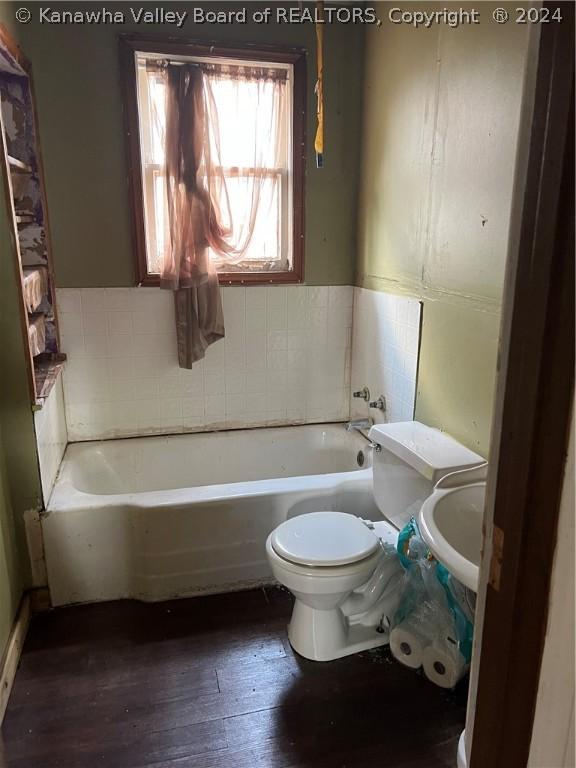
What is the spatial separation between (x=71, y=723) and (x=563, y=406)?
71.2 inches

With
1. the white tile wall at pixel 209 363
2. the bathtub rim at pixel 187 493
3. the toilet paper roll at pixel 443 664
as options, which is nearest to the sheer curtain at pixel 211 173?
the white tile wall at pixel 209 363

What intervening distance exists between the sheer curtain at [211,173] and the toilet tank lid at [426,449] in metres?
1.14

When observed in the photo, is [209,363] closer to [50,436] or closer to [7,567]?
[50,436]

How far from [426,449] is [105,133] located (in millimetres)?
2041

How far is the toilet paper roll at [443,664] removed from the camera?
6.08 feet

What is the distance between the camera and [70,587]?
7.55 ft

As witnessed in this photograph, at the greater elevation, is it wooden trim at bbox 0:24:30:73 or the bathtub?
wooden trim at bbox 0:24:30:73

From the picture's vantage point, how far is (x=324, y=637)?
2021mm

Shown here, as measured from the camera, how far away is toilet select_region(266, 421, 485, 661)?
6.27 feet

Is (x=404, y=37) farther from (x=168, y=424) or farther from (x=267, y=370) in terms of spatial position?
(x=168, y=424)

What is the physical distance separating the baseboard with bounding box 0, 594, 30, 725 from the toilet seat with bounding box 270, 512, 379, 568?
3.09 ft

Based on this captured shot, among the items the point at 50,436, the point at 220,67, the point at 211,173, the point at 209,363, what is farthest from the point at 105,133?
the point at 50,436

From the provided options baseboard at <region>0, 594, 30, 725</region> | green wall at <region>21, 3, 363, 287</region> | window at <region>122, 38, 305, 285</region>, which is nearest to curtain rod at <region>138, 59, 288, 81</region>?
window at <region>122, 38, 305, 285</region>

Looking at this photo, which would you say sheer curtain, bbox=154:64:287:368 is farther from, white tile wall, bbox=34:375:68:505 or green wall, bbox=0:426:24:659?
green wall, bbox=0:426:24:659
